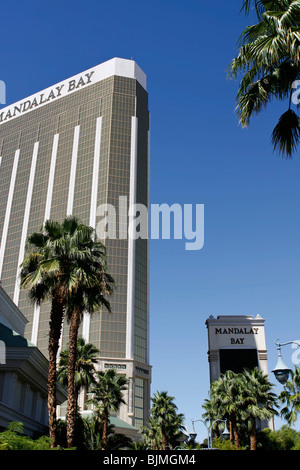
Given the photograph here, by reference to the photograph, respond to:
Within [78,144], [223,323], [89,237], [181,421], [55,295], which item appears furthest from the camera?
[223,323]

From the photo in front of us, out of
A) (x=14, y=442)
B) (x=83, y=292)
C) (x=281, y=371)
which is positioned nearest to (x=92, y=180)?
(x=83, y=292)

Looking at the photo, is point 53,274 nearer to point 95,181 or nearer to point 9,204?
point 95,181

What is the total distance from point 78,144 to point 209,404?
265 ft

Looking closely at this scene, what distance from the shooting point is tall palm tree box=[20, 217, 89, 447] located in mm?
25928

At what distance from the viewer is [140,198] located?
113062 mm

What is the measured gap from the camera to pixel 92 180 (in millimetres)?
115375

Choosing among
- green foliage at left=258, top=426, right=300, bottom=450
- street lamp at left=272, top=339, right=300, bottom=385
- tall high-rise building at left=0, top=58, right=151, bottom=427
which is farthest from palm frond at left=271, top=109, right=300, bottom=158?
tall high-rise building at left=0, top=58, right=151, bottom=427

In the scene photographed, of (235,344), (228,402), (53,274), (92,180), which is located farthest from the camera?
(235,344)

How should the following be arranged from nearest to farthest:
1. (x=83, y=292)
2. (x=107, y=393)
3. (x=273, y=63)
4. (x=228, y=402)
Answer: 1. (x=273, y=63)
2. (x=83, y=292)
3. (x=107, y=393)
4. (x=228, y=402)

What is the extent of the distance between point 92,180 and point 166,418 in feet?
234

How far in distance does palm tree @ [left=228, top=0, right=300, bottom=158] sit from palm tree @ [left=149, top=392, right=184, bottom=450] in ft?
164

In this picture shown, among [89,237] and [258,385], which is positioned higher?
[89,237]
